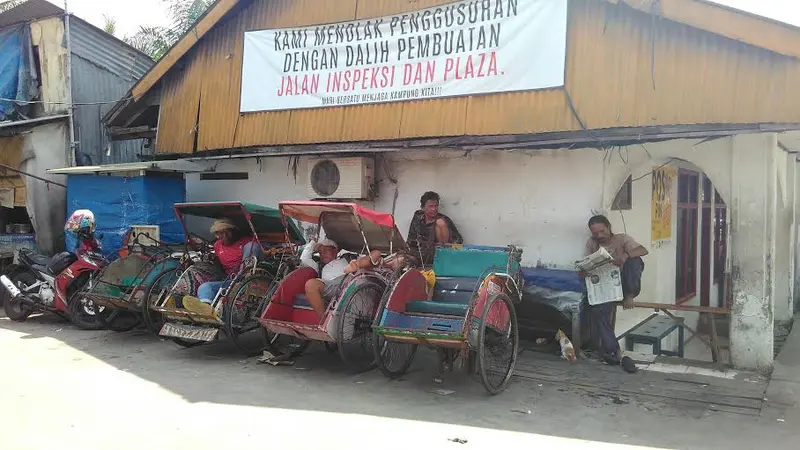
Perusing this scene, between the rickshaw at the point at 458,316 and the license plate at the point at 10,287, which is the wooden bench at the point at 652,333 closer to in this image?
the rickshaw at the point at 458,316

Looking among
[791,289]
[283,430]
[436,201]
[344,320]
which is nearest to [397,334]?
[344,320]

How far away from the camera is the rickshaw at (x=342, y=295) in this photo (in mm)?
6469

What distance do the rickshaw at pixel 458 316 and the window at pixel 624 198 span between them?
1979 millimetres

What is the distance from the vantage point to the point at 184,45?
35.7ft

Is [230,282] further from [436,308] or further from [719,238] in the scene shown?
[719,238]

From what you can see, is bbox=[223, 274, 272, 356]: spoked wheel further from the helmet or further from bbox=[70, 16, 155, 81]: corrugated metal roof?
bbox=[70, 16, 155, 81]: corrugated metal roof

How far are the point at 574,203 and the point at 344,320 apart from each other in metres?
3.67

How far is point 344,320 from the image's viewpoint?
6496 mm

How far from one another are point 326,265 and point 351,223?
61 centimetres

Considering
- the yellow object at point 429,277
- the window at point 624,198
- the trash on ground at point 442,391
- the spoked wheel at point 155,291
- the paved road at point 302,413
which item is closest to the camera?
the paved road at point 302,413

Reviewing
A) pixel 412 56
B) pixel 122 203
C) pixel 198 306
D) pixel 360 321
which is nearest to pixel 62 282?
pixel 122 203

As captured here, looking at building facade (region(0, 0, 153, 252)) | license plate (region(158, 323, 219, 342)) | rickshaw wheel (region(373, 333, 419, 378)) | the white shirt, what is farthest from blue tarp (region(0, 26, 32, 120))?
rickshaw wheel (region(373, 333, 419, 378))

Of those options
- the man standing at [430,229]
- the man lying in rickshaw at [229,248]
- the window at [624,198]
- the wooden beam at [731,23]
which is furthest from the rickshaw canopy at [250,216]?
the wooden beam at [731,23]

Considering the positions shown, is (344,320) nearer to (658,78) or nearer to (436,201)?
(436,201)
